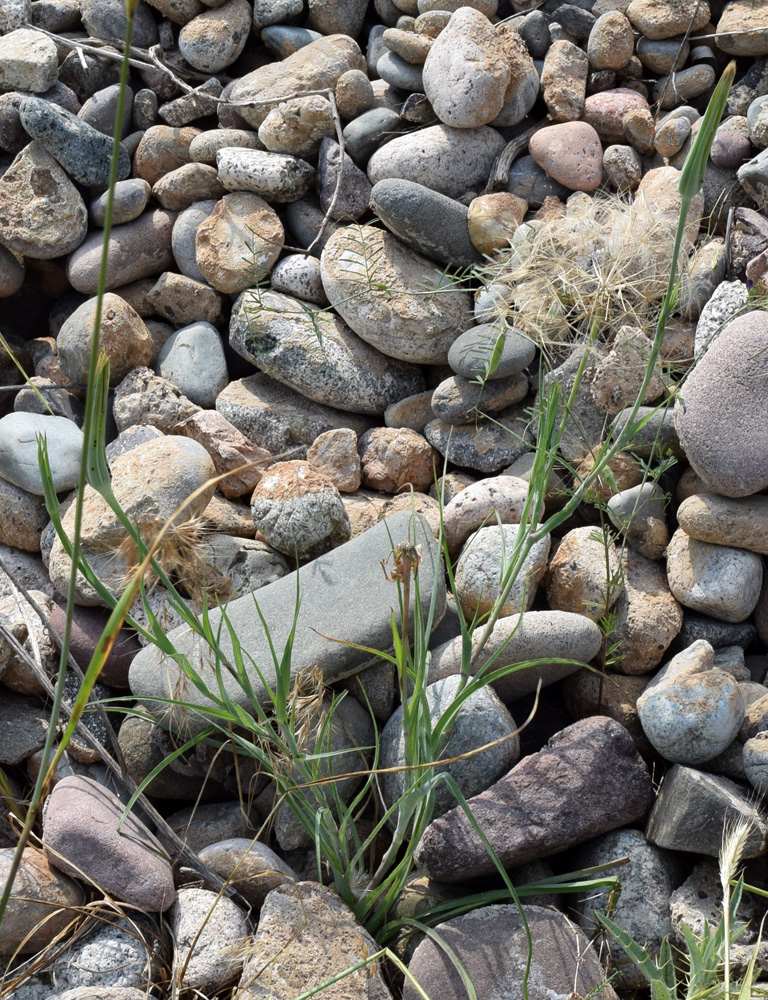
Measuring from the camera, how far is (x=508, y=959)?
192 cm

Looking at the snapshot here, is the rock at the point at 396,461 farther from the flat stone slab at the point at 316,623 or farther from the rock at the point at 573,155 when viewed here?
the rock at the point at 573,155

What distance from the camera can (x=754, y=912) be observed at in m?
2.05

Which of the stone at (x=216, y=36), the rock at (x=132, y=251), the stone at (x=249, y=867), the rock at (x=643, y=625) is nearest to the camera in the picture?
the stone at (x=249, y=867)

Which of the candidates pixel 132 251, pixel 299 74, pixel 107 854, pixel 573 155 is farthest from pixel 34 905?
pixel 299 74

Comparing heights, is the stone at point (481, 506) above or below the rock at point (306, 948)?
above

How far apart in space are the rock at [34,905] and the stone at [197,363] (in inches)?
66.3

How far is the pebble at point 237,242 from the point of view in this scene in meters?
3.29

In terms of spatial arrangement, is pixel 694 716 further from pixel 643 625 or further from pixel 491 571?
pixel 491 571

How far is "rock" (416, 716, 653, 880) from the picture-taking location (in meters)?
2.05

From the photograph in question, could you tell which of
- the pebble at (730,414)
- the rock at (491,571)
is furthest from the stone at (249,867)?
the pebble at (730,414)

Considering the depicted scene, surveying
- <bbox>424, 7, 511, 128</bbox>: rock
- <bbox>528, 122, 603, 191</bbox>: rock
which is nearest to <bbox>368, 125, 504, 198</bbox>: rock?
<bbox>424, 7, 511, 128</bbox>: rock

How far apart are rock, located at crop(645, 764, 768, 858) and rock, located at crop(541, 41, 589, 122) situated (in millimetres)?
2320

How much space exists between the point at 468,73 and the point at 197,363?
1.36m

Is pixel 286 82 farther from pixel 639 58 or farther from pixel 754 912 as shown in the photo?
pixel 754 912
